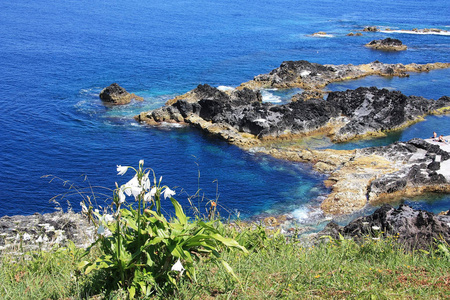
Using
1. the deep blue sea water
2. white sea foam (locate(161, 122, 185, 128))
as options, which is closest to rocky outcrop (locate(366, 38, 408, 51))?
the deep blue sea water

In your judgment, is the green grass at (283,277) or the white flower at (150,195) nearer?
the white flower at (150,195)

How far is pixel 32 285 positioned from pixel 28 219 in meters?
14.3

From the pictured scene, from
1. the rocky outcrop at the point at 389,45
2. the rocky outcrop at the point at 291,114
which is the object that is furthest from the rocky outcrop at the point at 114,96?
the rocky outcrop at the point at 389,45

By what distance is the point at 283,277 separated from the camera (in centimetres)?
780

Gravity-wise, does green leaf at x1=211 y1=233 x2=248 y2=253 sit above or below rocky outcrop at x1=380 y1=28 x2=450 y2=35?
below

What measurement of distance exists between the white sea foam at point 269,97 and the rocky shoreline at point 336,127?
5.73 feet

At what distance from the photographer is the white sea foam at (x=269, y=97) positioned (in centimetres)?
5150

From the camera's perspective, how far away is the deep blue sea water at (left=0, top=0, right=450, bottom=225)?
30.9 meters

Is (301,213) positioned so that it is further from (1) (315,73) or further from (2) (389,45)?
(2) (389,45)

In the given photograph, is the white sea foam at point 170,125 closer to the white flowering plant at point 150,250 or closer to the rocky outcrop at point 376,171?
the rocky outcrop at point 376,171

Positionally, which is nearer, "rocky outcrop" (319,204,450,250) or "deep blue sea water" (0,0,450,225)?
"rocky outcrop" (319,204,450,250)

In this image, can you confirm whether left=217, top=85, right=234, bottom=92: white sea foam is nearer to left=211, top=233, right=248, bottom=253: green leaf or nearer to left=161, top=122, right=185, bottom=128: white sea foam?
left=161, top=122, right=185, bottom=128: white sea foam

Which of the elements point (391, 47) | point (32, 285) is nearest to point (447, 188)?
point (32, 285)

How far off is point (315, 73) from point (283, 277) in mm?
56770
